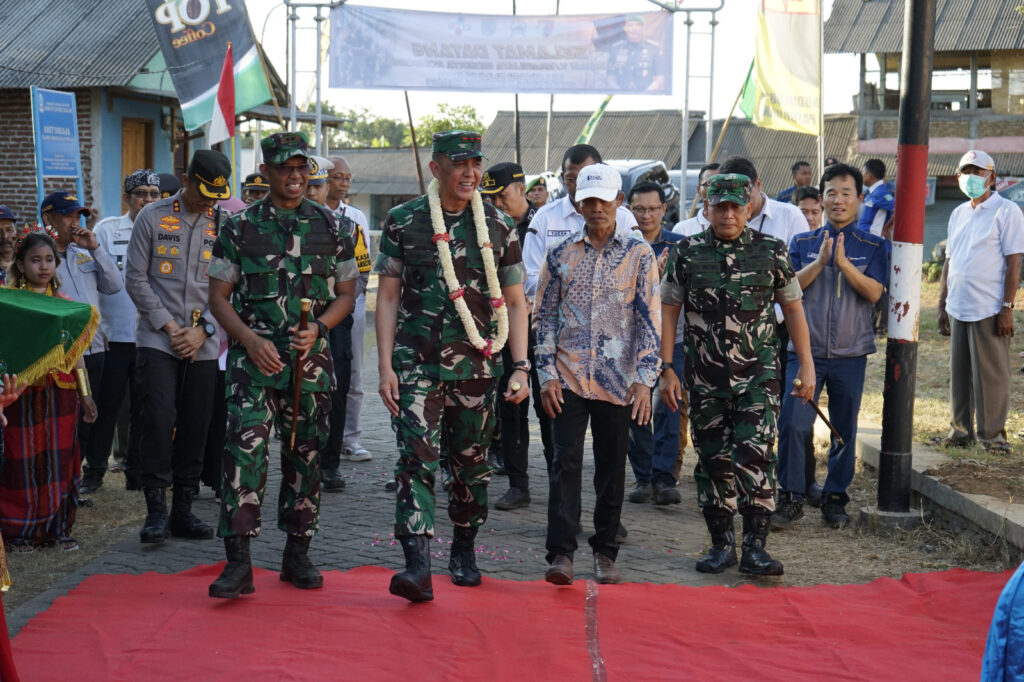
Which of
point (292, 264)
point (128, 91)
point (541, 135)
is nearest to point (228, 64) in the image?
point (292, 264)

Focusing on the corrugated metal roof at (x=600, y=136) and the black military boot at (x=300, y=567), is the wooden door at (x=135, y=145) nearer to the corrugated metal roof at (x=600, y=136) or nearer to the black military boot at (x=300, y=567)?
the black military boot at (x=300, y=567)

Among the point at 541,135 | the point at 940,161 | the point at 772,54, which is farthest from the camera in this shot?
the point at 541,135

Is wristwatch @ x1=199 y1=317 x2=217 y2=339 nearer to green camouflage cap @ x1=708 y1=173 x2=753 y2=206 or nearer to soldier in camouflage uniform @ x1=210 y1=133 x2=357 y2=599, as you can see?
soldier in camouflage uniform @ x1=210 y1=133 x2=357 y2=599

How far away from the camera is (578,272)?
227 inches

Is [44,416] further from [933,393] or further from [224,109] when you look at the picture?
[933,393]

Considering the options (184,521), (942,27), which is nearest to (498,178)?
(184,521)

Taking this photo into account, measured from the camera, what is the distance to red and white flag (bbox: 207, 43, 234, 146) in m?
11.4

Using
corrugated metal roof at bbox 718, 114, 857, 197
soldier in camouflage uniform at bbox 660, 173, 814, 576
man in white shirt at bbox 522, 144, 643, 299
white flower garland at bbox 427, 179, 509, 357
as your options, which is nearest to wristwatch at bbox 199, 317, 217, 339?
white flower garland at bbox 427, 179, 509, 357

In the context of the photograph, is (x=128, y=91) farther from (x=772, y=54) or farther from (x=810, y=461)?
(x=810, y=461)

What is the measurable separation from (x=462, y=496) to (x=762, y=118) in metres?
8.62

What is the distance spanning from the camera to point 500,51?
12352mm

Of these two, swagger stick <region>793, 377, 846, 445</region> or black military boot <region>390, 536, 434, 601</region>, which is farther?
swagger stick <region>793, 377, 846, 445</region>

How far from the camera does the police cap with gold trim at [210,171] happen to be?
6.29 m

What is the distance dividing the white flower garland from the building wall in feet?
53.6
